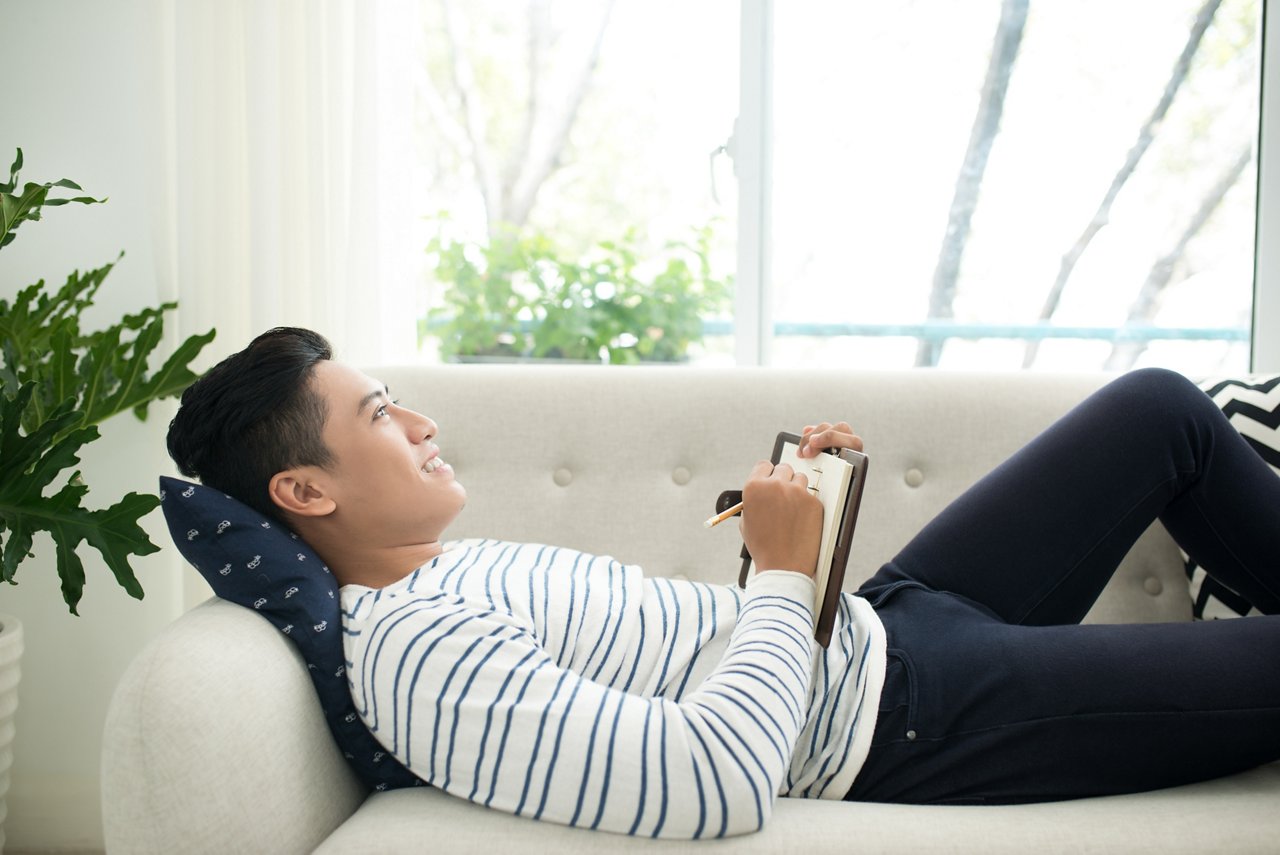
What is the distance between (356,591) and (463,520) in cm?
49

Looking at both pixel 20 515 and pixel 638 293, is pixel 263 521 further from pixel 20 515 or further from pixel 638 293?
pixel 638 293

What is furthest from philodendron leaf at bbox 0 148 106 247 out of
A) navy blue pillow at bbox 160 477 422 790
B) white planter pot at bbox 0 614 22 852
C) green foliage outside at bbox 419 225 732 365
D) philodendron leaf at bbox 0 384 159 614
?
→ green foliage outside at bbox 419 225 732 365

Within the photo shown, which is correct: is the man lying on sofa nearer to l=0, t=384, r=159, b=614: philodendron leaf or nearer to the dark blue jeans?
the dark blue jeans

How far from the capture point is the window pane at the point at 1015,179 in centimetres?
230

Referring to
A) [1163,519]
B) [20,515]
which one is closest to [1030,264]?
[1163,519]

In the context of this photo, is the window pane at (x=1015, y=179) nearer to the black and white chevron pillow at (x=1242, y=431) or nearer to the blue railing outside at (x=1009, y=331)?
the blue railing outside at (x=1009, y=331)

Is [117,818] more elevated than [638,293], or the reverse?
[638,293]

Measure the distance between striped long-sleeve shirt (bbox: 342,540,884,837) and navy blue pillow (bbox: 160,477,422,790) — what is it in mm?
26

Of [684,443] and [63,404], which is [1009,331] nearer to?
[684,443]

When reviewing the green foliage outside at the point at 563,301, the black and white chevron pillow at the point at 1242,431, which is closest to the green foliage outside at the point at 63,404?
the green foliage outside at the point at 563,301

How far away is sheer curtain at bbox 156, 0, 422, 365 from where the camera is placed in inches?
82.1

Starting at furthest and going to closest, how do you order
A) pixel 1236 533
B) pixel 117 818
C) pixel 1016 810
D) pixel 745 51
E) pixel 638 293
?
pixel 638 293 → pixel 745 51 → pixel 1236 533 → pixel 1016 810 → pixel 117 818

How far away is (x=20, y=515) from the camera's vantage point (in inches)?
60.2

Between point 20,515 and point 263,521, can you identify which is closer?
point 263,521
